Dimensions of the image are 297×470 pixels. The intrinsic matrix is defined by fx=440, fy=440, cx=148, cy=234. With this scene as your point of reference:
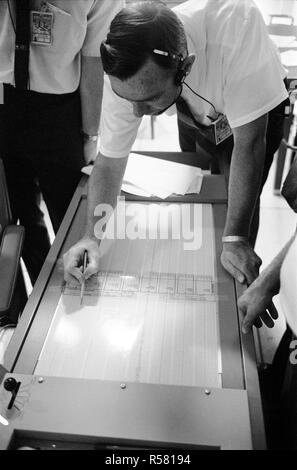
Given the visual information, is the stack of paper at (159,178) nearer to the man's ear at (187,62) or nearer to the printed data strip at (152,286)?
the printed data strip at (152,286)

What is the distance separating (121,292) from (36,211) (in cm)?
89

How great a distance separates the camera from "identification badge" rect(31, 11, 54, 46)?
136 cm

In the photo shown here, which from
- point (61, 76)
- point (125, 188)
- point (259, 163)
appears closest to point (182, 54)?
point (259, 163)

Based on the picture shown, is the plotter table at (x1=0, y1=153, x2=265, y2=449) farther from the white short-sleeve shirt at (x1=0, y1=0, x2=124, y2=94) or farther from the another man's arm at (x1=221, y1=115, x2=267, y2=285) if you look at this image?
the white short-sleeve shirt at (x1=0, y1=0, x2=124, y2=94)

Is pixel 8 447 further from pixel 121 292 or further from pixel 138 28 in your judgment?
pixel 138 28

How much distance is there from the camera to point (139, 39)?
34.7 inches

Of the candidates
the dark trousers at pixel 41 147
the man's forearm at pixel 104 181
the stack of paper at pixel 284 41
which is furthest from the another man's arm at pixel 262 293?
the stack of paper at pixel 284 41

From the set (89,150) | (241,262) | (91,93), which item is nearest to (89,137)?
(89,150)

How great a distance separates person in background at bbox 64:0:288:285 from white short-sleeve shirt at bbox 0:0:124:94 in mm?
355

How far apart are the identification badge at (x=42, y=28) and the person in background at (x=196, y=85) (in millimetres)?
387

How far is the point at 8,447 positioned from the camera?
2.39ft

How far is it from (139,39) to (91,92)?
680mm

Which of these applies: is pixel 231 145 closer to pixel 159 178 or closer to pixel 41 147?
pixel 159 178
